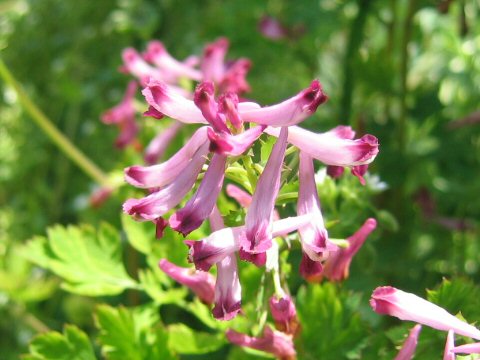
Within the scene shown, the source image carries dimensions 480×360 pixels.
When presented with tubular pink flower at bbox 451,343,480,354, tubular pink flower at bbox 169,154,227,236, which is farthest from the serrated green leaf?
tubular pink flower at bbox 451,343,480,354

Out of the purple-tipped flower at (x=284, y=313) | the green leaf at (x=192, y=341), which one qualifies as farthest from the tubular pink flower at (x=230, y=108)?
the green leaf at (x=192, y=341)

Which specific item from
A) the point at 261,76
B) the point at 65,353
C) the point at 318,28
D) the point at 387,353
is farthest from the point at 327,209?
the point at 261,76

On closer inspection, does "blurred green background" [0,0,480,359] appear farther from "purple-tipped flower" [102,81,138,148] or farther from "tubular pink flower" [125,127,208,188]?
"tubular pink flower" [125,127,208,188]

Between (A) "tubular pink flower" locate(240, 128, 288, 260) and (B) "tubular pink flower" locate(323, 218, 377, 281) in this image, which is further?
(B) "tubular pink flower" locate(323, 218, 377, 281)

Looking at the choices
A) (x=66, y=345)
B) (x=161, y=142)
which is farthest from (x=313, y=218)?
(x=161, y=142)

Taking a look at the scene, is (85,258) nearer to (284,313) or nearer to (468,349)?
(284,313)

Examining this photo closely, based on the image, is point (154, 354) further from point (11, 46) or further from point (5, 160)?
point (11, 46)

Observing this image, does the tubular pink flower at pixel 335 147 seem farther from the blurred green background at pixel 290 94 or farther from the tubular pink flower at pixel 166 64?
the tubular pink flower at pixel 166 64
